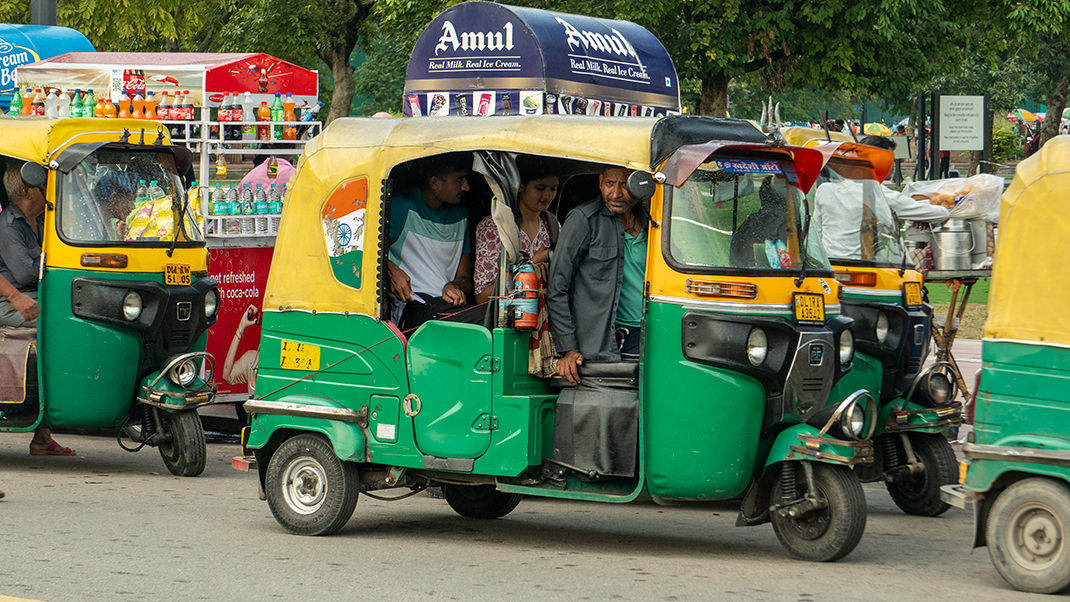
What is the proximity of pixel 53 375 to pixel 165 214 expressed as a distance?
138 cm

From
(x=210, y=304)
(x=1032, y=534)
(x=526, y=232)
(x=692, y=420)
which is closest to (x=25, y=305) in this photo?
(x=210, y=304)

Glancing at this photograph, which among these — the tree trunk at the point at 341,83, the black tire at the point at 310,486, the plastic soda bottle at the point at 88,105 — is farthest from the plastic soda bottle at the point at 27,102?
the tree trunk at the point at 341,83

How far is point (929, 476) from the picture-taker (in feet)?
31.7

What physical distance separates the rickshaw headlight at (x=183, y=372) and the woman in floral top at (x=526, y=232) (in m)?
3.14

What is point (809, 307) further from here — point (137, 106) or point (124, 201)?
point (137, 106)

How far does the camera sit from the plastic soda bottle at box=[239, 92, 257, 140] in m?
13.5

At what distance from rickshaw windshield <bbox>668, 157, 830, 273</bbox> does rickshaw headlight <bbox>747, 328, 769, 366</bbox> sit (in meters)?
0.33

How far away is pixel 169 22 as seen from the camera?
93.1 ft

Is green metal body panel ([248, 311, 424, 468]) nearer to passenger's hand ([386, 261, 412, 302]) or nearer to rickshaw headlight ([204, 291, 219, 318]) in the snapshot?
passenger's hand ([386, 261, 412, 302])

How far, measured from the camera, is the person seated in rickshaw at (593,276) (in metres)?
7.95

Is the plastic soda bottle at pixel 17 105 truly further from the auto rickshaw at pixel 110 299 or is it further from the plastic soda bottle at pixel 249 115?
the auto rickshaw at pixel 110 299

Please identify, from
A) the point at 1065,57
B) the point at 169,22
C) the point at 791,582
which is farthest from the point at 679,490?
the point at 1065,57

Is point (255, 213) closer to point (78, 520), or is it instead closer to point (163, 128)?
point (163, 128)

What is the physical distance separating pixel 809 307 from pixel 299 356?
9.59ft
